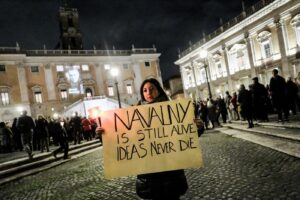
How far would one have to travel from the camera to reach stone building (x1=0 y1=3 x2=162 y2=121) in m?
43.9

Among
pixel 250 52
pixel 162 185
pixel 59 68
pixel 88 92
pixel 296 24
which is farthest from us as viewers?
pixel 88 92

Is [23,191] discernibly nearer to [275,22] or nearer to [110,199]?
[110,199]

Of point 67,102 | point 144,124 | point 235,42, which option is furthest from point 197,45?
point 144,124

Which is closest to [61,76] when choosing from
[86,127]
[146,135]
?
[86,127]

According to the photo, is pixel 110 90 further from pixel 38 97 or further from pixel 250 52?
pixel 250 52

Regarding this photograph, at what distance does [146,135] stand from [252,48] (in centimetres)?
3589

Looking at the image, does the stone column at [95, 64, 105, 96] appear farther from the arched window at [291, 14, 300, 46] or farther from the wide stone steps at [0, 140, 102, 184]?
the wide stone steps at [0, 140, 102, 184]

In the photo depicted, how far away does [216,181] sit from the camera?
19.0ft

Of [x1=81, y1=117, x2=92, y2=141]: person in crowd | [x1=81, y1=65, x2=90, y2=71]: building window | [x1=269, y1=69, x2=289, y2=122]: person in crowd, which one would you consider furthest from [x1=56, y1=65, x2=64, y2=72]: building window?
[x1=269, y1=69, x2=289, y2=122]: person in crowd

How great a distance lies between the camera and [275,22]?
32281 millimetres

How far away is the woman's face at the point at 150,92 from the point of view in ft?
11.0

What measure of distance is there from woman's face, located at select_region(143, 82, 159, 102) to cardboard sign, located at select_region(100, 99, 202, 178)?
0.26 ft

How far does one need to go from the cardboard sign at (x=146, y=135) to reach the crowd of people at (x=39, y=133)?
934 centimetres

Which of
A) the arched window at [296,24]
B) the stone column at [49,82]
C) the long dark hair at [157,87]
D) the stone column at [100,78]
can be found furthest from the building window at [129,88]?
the long dark hair at [157,87]
